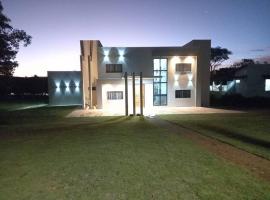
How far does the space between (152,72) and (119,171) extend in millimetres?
21719

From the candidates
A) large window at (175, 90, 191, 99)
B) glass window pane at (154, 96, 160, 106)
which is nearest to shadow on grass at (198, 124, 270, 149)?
glass window pane at (154, 96, 160, 106)

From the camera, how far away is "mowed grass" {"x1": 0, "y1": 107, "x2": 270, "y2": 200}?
18.1 feet

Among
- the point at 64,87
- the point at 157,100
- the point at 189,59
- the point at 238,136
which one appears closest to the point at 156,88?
the point at 157,100

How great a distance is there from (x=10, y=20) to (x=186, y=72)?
19.6m

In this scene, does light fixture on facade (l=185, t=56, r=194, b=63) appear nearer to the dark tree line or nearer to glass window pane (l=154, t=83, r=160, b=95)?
glass window pane (l=154, t=83, r=160, b=95)

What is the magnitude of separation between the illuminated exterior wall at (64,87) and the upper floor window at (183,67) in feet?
46.1

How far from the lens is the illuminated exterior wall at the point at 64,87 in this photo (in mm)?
35469

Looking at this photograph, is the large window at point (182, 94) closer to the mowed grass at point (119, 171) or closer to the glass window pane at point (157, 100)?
the glass window pane at point (157, 100)

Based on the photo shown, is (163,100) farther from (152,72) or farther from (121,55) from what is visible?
(121,55)

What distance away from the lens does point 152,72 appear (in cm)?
2795

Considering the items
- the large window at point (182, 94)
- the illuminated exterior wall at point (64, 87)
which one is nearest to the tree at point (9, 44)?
the illuminated exterior wall at point (64, 87)

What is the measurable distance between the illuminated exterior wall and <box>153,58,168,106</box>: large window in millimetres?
12055

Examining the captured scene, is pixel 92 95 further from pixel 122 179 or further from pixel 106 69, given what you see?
pixel 122 179

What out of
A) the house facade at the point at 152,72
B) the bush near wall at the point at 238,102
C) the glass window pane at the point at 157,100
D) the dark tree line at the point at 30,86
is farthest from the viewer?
the dark tree line at the point at 30,86
